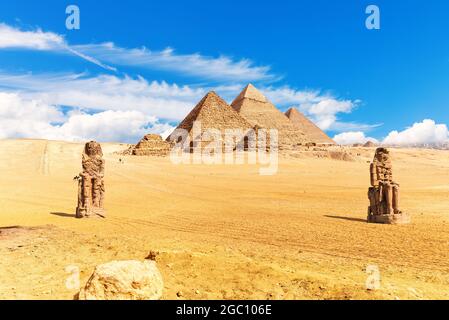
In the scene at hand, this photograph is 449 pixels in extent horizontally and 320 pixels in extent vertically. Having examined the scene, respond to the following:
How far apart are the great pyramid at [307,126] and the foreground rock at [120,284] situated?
84845 mm

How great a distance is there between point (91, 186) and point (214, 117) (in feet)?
171

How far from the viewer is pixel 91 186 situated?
544 inches

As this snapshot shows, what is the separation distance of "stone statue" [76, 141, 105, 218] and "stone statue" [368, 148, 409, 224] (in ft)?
28.9

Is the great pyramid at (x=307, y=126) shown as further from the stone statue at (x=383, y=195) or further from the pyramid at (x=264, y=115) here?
the stone statue at (x=383, y=195)

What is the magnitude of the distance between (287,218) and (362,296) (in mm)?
8699

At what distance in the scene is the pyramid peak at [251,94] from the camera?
8056 centimetres

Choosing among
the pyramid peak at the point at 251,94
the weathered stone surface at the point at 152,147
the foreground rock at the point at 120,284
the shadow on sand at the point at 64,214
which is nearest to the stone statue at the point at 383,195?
the foreground rock at the point at 120,284

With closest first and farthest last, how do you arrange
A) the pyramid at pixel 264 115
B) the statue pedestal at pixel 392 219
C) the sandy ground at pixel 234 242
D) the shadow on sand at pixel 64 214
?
1. the sandy ground at pixel 234 242
2. the statue pedestal at pixel 392 219
3. the shadow on sand at pixel 64 214
4. the pyramid at pixel 264 115

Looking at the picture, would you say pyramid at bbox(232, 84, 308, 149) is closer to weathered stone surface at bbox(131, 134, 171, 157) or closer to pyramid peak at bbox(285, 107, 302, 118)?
pyramid peak at bbox(285, 107, 302, 118)

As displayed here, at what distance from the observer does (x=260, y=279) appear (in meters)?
5.88

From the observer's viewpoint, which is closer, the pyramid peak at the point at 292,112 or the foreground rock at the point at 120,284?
the foreground rock at the point at 120,284

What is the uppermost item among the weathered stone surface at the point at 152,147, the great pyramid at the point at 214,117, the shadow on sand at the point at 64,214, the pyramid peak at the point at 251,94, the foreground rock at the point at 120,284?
the pyramid peak at the point at 251,94

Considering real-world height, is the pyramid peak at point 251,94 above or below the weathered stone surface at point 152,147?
above

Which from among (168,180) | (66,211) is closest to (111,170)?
(168,180)
